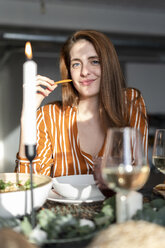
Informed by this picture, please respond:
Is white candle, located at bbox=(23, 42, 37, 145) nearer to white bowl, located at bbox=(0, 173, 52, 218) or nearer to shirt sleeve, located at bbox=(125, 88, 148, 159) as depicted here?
white bowl, located at bbox=(0, 173, 52, 218)

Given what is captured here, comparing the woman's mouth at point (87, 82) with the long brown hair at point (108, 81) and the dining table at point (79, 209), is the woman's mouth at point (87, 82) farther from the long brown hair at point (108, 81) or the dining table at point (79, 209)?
the dining table at point (79, 209)

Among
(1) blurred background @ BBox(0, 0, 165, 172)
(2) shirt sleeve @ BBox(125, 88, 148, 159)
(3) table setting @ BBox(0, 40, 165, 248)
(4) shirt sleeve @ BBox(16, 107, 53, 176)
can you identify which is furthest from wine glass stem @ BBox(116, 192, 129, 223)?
(1) blurred background @ BBox(0, 0, 165, 172)

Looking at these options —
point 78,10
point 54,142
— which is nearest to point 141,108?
point 54,142

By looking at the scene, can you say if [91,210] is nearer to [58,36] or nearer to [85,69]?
[85,69]

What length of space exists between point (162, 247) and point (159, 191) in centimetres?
47

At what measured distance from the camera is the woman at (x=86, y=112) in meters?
1.70

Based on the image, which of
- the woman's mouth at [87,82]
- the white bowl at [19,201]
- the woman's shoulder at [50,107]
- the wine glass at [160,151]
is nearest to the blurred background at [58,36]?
the woman's shoulder at [50,107]

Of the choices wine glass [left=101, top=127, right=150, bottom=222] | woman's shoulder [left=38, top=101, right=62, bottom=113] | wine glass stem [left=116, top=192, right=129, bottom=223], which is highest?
woman's shoulder [left=38, top=101, right=62, bottom=113]

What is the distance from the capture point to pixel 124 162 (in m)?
0.65

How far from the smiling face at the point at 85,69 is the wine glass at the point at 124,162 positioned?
3.51 feet

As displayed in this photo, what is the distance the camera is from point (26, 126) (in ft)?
2.30

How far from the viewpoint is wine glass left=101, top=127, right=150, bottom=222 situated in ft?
2.11

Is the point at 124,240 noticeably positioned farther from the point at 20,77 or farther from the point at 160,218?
the point at 20,77

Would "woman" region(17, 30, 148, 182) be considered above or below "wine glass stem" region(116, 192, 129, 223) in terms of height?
above
